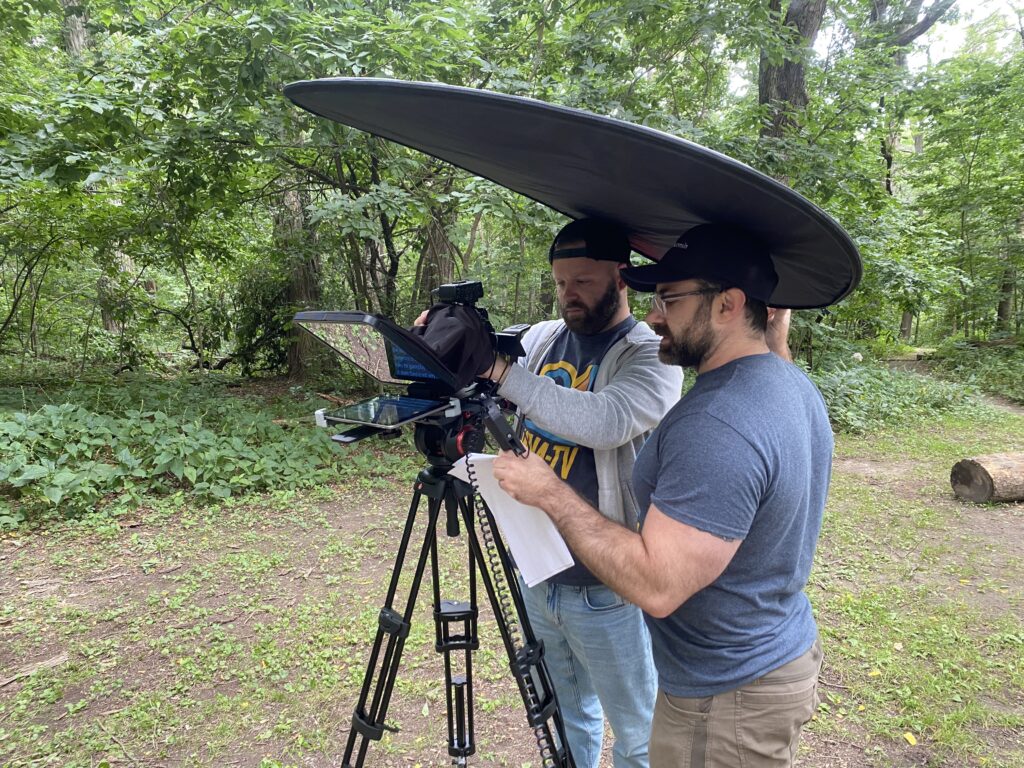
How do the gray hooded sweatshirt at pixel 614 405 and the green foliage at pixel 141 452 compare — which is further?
the green foliage at pixel 141 452

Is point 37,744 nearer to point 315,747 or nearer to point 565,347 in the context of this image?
point 315,747

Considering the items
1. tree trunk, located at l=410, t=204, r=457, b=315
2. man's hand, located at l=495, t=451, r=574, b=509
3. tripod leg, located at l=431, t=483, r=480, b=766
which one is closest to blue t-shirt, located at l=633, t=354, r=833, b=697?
man's hand, located at l=495, t=451, r=574, b=509

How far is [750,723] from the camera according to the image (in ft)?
3.62

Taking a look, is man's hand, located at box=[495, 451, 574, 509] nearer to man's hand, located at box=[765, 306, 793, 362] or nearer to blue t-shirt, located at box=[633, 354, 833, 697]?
blue t-shirt, located at box=[633, 354, 833, 697]

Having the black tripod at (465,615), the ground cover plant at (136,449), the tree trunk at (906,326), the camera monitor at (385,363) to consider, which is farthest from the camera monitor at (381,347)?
the tree trunk at (906,326)

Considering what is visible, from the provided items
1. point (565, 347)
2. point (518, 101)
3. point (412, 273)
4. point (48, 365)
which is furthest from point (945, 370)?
point (48, 365)

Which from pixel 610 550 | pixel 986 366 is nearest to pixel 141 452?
pixel 610 550

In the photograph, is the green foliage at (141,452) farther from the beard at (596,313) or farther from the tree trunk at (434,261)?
the beard at (596,313)

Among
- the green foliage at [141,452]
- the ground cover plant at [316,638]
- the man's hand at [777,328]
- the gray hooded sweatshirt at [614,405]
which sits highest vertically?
the man's hand at [777,328]

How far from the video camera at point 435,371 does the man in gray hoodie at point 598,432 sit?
0.27ft

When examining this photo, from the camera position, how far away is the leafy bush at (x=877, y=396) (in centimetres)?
736

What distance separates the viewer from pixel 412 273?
7.03m

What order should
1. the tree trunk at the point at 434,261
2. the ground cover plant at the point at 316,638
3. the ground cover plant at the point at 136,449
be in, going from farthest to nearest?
1. the tree trunk at the point at 434,261
2. the ground cover plant at the point at 136,449
3. the ground cover plant at the point at 316,638

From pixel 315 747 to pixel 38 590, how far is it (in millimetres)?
2274
